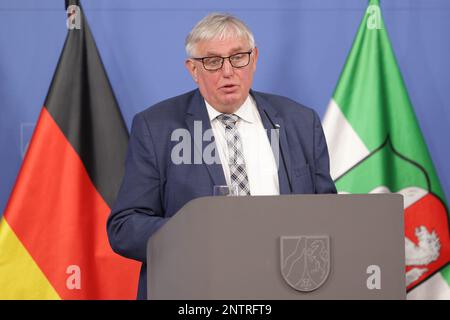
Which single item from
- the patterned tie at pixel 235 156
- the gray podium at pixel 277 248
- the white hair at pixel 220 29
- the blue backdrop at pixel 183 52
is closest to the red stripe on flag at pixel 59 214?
the blue backdrop at pixel 183 52

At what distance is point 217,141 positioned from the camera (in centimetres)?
238

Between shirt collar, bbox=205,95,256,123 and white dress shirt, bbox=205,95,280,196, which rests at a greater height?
shirt collar, bbox=205,95,256,123

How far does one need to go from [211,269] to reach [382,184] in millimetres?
1825

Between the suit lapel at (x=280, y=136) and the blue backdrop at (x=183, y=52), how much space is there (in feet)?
3.55

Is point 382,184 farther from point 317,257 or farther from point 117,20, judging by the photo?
point 317,257

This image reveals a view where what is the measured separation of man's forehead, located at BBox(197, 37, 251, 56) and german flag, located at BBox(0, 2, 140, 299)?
1.15 meters

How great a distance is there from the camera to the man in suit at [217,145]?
2268 mm

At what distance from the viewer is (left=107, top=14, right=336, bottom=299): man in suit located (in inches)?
89.3

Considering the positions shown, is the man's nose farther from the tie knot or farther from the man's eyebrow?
the tie knot

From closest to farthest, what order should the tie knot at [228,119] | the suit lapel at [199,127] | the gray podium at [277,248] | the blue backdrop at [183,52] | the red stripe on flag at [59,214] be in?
1. the gray podium at [277,248]
2. the suit lapel at [199,127]
3. the tie knot at [228,119]
4. the red stripe on flag at [59,214]
5. the blue backdrop at [183,52]

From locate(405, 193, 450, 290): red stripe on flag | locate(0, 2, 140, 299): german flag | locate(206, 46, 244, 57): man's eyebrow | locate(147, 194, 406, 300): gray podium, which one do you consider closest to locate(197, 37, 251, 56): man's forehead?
locate(206, 46, 244, 57): man's eyebrow

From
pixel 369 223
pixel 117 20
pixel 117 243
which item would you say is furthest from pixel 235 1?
pixel 369 223

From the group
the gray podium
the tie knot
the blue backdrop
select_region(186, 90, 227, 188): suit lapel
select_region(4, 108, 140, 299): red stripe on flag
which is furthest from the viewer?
the blue backdrop

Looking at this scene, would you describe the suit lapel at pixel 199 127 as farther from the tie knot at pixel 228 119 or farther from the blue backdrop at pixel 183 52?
the blue backdrop at pixel 183 52
